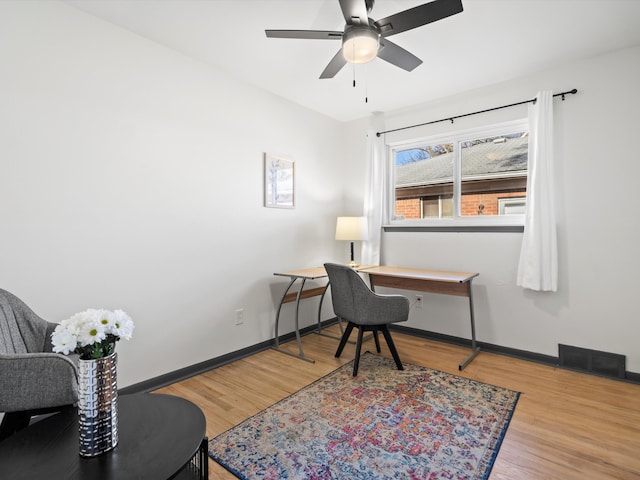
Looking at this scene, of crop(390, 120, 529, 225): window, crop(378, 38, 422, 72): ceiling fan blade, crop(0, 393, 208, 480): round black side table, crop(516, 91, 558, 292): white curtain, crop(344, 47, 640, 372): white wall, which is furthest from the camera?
crop(390, 120, 529, 225): window

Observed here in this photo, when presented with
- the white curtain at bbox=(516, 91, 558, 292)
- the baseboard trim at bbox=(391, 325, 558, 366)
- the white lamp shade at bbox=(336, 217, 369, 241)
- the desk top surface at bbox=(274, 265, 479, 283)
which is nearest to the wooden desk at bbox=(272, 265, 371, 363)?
the desk top surface at bbox=(274, 265, 479, 283)

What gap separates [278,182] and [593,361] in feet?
10.0

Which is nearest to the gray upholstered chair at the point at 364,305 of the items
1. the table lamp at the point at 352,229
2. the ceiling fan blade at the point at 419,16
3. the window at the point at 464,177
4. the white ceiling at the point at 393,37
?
the table lamp at the point at 352,229

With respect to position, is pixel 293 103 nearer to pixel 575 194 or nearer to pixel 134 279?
pixel 134 279

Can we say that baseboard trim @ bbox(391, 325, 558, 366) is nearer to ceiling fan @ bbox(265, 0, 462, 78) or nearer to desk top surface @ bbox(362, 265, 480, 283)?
desk top surface @ bbox(362, 265, 480, 283)

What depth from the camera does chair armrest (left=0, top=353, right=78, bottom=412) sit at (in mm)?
1340

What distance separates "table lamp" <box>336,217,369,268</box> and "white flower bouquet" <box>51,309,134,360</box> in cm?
262

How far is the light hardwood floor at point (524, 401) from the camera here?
5.33 feet

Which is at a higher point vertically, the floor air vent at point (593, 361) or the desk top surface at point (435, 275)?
the desk top surface at point (435, 275)

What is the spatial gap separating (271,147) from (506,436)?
2.86 metres

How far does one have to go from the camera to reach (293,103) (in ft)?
11.5

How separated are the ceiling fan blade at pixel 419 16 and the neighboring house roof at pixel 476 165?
188 centimetres

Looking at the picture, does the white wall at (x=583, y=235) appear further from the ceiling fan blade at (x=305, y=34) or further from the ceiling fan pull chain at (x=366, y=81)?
the ceiling fan blade at (x=305, y=34)

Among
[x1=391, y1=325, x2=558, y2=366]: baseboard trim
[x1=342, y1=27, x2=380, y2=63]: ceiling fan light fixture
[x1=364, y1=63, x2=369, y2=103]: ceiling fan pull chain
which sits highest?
[x1=364, y1=63, x2=369, y2=103]: ceiling fan pull chain
